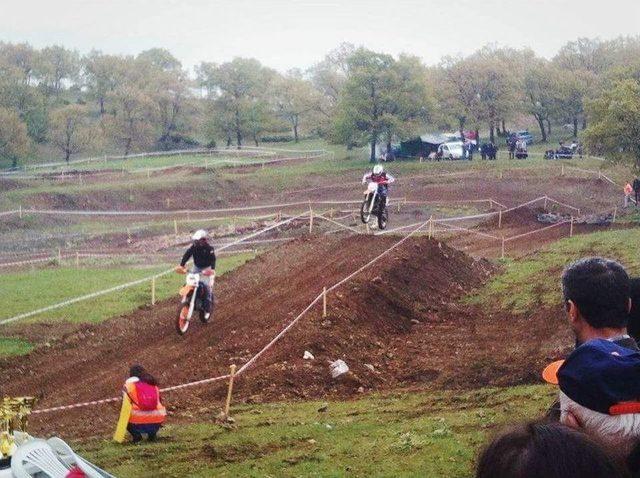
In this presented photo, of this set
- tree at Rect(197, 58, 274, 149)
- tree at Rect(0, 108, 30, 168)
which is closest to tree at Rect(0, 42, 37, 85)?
tree at Rect(197, 58, 274, 149)

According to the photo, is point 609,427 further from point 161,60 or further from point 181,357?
point 161,60

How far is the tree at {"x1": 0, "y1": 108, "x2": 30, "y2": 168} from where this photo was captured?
61469 millimetres

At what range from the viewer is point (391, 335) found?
17.2 m

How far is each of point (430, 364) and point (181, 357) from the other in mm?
4431

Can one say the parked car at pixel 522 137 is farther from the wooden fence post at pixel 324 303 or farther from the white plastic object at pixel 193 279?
the white plastic object at pixel 193 279

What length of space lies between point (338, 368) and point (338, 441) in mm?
4387

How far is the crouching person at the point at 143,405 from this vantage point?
9.97 metres

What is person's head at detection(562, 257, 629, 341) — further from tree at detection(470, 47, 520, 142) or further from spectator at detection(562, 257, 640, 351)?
tree at detection(470, 47, 520, 142)

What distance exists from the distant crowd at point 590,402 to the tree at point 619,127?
35.7 m

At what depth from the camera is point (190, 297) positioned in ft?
51.6

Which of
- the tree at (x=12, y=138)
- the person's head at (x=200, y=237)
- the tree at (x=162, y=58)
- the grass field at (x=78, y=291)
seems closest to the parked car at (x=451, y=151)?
the tree at (x=12, y=138)

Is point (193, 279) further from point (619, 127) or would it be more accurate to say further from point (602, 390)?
point (619, 127)

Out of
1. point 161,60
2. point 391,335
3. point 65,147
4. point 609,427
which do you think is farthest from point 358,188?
point 161,60

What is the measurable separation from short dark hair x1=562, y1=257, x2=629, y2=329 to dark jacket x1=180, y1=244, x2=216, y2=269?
11.6 metres
